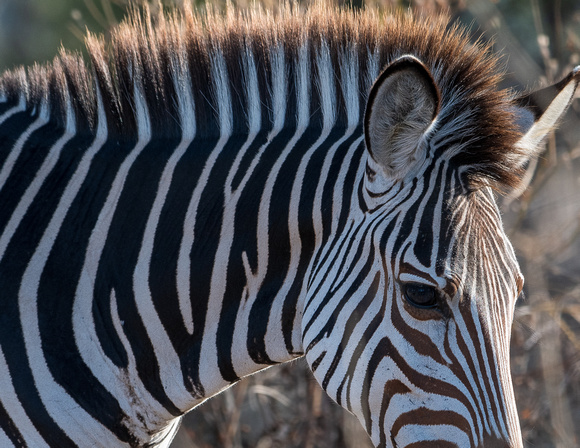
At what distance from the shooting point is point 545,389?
573 centimetres

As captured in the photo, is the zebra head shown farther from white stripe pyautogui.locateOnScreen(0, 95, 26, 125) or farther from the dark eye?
white stripe pyautogui.locateOnScreen(0, 95, 26, 125)

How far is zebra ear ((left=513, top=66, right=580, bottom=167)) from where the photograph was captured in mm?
2627

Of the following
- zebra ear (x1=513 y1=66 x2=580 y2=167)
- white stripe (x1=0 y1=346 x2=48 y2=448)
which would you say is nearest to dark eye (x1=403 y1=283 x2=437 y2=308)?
zebra ear (x1=513 y1=66 x2=580 y2=167)

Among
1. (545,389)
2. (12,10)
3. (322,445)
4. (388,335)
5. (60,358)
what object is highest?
(12,10)

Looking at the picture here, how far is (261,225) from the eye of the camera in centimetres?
255

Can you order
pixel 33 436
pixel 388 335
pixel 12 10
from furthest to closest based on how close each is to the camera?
pixel 12 10
pixel 33 436
pixel 388 335

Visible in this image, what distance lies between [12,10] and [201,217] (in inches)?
717

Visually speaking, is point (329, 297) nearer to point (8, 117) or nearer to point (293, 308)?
point (293, 308)

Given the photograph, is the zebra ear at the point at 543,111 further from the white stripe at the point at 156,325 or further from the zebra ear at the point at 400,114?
the white stripe at the point at 156,325

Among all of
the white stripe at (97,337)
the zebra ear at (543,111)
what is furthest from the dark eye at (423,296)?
the white stripe at (97,337)

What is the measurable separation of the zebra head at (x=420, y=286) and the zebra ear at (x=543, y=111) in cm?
15

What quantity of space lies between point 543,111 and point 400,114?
774 millimetres

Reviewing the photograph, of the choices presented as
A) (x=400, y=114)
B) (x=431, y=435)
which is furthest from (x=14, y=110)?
(x=431, y=435)

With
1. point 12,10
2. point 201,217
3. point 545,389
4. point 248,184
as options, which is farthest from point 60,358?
point 12,10
